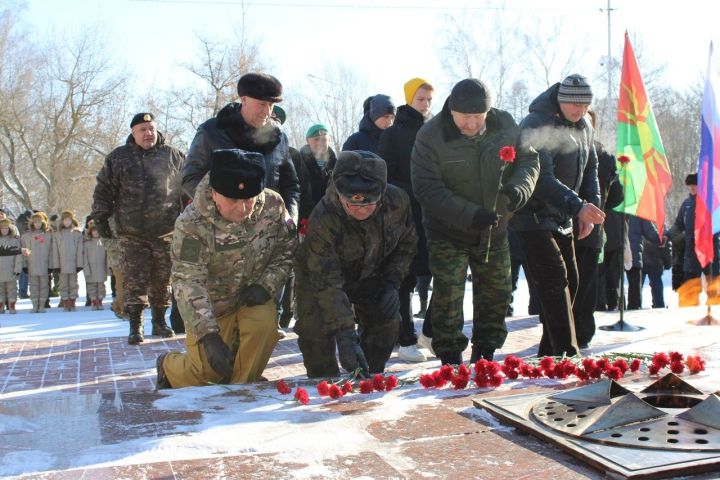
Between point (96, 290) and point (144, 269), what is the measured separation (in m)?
5.45

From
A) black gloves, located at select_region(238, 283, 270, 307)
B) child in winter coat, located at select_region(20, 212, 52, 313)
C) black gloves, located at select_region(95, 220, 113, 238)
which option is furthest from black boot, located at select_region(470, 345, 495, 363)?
child in winter coat, located at select_region(20, 212, 52, 313)

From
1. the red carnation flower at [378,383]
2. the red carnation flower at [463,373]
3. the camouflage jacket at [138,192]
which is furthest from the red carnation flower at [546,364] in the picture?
the camouflage jacket at [138,192]

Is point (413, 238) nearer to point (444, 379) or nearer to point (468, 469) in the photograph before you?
point (444, 379)

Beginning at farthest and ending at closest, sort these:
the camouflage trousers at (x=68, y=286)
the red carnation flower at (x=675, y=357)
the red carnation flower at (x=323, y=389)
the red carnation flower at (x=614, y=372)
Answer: the camouflage trousers at (x=68, y=286) < the red carnation flower at (x=675, y=357) < the red carnation flower at (x=614, y=372) < the red carnation flower at (x=323, y=389)

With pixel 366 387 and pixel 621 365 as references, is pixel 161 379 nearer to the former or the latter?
pixel 366 387

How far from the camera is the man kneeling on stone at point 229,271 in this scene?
4070 millimetres

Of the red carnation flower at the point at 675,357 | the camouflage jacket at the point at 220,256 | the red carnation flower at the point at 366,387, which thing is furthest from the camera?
the camouflage jacket at the point at 220,256

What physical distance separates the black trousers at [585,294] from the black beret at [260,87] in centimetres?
239

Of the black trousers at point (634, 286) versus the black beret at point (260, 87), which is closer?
the black beret at point (260, 87)

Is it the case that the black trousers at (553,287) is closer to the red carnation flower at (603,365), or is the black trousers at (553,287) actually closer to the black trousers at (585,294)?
the black trousers at (585,294)

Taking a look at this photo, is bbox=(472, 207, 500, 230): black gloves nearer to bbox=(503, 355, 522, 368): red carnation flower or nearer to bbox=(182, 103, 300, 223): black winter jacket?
bbox=(503, 355, 522, 368): red carnation flower

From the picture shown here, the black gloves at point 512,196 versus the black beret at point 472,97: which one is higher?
the black beret at point 472,97

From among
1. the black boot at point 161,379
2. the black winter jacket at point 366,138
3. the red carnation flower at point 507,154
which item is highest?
the black winter jacket at point 366,138

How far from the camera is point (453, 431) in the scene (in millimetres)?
2959
